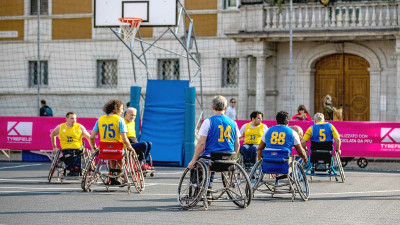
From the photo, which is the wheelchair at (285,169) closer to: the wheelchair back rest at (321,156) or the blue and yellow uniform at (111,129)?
the blue and yellow uniform at (111,129)

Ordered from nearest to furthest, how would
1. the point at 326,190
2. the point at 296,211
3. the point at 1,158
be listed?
the point at 296,211, the point at 326,190, the point at 1,158

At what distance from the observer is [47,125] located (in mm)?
28344

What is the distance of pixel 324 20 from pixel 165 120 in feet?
30.2

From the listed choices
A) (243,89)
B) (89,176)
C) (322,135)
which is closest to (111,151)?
(89,176)

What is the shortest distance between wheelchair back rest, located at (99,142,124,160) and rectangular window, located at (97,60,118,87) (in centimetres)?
2241

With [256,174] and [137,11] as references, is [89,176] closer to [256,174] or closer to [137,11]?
[256,174]

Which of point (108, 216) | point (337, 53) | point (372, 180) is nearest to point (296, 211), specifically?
point (108, 216)

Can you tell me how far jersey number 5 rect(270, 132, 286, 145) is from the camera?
53.0 ft

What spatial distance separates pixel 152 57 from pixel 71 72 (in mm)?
3984

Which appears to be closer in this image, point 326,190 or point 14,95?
point 326,190

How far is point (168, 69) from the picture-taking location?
38656 mm

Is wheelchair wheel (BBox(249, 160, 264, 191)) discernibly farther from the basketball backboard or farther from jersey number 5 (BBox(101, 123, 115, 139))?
the basketball backboard

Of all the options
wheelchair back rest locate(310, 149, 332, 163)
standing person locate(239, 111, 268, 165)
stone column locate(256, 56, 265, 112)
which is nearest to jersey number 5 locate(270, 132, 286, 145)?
wheelchair back rest locate(310, 149, 332, 163)

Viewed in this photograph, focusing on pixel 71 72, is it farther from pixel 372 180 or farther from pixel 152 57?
pixel 372 180
